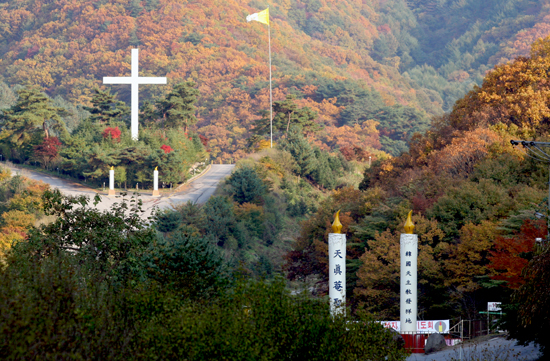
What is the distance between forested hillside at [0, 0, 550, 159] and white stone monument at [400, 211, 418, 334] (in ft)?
158

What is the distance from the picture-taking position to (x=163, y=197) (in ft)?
150

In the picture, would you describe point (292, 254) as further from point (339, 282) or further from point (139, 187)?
point (139, 187)

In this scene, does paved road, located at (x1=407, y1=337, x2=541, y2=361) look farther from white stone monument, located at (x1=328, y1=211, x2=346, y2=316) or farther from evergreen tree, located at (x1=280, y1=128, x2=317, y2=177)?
evergreen tree, located at (x1=280, y1=128, x2=317, y2=177)

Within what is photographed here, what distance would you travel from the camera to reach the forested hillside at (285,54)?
86.6 m

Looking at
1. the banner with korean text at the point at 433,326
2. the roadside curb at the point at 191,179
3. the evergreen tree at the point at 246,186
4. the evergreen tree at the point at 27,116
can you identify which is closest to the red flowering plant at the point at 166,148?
the roadside curb at the point at 191,179

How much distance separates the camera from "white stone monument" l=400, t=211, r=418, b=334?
66.9 feet

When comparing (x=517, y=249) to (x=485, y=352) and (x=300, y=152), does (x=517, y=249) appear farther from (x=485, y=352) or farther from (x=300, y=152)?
(x=300, y=152)

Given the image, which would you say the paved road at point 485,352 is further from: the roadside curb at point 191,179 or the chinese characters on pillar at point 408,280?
the roadside curb at point 191,179

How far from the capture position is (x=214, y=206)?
1570 inches

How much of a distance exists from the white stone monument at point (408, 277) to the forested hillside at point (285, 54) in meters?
48.3

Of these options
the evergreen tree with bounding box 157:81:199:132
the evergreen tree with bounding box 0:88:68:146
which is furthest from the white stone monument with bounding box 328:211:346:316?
the evergreen tree with bounding box 157:81:199:132

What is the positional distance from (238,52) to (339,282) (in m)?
81.4

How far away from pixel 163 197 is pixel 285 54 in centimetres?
6417

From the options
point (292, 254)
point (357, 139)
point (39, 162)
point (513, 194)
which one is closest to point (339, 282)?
point (513, 194)
